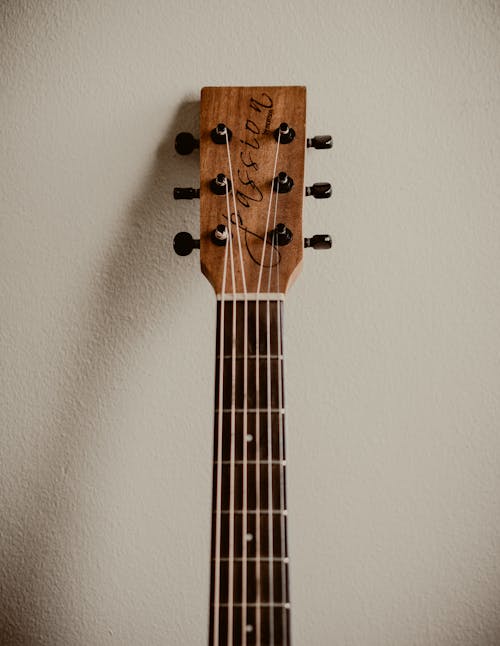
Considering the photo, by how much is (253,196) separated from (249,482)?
42 centimetres

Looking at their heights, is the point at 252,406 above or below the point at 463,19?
below

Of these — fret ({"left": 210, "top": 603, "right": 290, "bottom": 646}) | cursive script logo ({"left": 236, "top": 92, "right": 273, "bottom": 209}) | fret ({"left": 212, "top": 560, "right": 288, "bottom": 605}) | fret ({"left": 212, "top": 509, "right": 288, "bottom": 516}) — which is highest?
cursive script logo ({"left": 236, "top": 92, "right": 273, "bottom": 209})

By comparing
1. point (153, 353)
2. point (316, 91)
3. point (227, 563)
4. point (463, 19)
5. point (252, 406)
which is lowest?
point (227, 563)

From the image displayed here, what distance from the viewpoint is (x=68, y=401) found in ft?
2.65

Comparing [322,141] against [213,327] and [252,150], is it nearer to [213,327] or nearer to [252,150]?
[252,150]

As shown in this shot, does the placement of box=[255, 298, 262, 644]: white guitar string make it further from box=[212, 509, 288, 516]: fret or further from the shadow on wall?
the shadow on wall

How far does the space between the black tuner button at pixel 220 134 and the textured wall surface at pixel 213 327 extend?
112 millimetres

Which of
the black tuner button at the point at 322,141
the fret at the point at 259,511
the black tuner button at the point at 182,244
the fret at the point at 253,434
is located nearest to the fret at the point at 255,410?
the fret at the point at 253,434

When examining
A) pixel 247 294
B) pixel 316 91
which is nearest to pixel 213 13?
pixel 316 91

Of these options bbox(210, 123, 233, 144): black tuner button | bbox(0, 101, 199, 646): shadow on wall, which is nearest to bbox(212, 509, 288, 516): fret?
bbox(0, 101, 199, 646): shadow on wall

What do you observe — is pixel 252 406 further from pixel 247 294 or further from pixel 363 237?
pixel 363 237

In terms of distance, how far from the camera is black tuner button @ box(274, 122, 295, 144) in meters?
0.67

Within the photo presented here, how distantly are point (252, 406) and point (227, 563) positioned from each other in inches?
8.3

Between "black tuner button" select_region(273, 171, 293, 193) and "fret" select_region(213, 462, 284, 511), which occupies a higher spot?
"black tuner button" select_region(273, 171, 293, 193)
